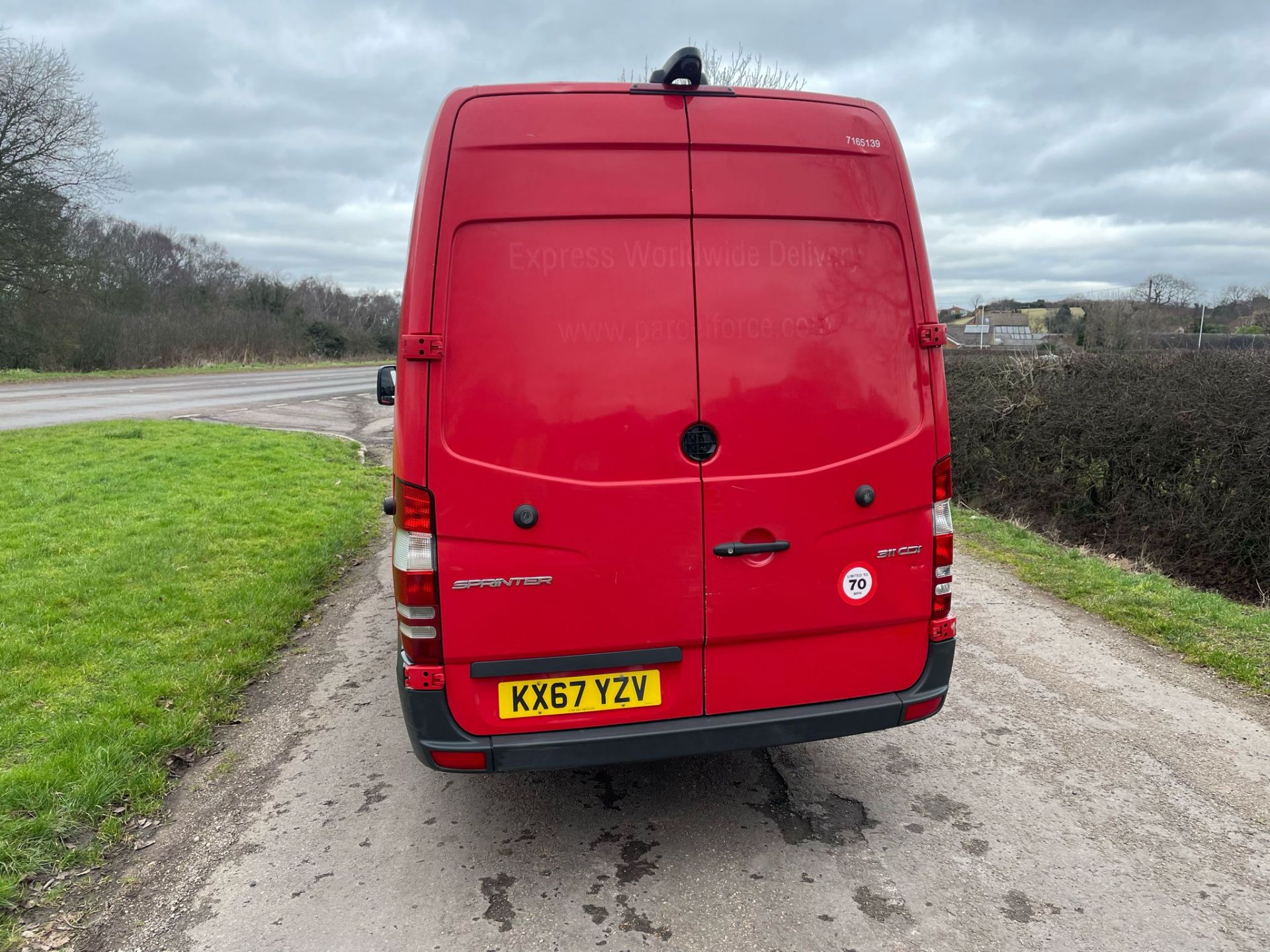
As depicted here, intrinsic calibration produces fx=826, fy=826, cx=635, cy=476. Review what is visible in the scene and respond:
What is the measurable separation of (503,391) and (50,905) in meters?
2.26

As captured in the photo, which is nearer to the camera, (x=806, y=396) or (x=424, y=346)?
(x=424, y=346)

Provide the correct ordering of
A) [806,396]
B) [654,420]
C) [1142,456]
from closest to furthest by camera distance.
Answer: [654,420] < [806,396] < [1142,456]

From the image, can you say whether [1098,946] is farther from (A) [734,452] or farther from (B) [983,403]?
(B) [983,403]

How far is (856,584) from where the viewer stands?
2902 mm

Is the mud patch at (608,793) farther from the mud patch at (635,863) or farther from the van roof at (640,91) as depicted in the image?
the van roof at (640,91)

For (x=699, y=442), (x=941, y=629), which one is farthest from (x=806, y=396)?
(x=941, y=629)

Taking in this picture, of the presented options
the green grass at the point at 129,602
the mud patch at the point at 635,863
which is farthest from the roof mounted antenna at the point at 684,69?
the green grass at the point at 129,602

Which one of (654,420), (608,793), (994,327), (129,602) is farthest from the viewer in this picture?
(994,327)

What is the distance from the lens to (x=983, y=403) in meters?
10.8

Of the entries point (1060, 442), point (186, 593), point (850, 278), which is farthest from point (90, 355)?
point (850, 278)

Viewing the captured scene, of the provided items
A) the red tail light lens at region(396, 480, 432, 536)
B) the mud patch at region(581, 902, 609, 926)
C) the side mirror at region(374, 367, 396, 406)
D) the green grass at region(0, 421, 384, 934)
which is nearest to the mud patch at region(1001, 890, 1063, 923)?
the mud patch at region(581, 902, 609, 926)

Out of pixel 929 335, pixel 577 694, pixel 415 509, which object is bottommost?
pixel 577 694

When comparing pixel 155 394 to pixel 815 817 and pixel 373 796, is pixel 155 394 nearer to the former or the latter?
pixel 373 796

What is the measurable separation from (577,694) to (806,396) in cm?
126
